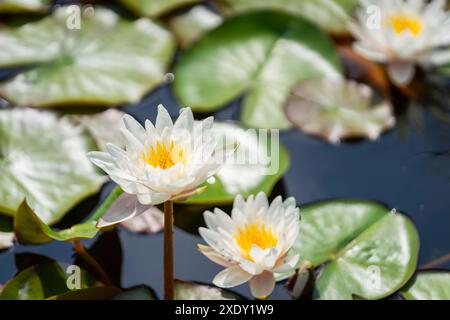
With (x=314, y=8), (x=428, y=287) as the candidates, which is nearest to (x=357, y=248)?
(x=428, y=287)

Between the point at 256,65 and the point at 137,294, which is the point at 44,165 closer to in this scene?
the point at 137,294

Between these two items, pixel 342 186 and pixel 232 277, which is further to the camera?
pixel 342 186

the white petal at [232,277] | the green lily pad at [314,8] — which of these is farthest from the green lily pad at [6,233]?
the green lily pad at [314,8]

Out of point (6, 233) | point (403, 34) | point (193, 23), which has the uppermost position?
point (403, 34)

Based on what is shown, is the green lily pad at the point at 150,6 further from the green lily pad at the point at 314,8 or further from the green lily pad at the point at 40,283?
the green lily pad at the point at 40,283

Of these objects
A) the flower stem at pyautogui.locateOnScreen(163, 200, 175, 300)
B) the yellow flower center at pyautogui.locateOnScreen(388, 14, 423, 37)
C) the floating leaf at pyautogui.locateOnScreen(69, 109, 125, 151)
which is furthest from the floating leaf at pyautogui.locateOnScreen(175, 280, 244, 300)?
the yellow flower center at pyautogui.locateOnScreen(388, 14, 423, 37)
